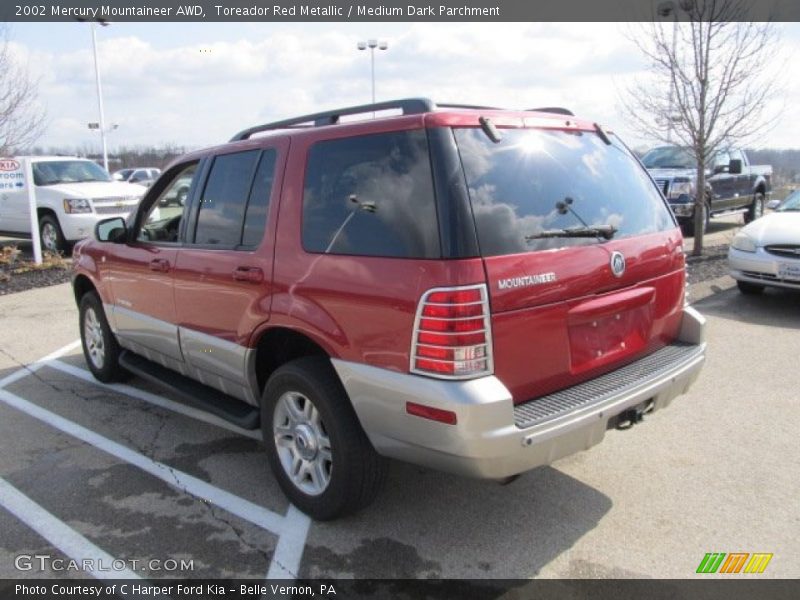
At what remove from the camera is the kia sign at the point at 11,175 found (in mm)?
11617

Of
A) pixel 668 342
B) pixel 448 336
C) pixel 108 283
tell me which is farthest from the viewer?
pixel 108 283

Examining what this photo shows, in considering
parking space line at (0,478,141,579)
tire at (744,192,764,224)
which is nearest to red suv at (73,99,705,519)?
parking space line at (0,478,141,579)

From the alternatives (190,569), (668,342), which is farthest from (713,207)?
(190,569)

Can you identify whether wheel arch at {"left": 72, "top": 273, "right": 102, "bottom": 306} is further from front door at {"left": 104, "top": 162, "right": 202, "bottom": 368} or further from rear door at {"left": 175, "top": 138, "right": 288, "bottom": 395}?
rear door at {"left": 175, "top": 138, "right": 288, "bottom": 395}

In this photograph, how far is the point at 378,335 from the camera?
2818 millimetres

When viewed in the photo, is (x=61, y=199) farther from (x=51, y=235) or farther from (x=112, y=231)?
(x=112, y=231)

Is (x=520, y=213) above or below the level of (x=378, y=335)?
above

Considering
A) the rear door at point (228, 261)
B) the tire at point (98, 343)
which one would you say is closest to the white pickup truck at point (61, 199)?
the tire at point (98, 343)

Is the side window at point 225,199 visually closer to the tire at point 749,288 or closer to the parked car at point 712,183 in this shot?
the tire at point 749,288

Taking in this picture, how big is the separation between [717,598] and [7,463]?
405 cm

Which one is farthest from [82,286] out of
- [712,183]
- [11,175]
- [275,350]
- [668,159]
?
[668,159]

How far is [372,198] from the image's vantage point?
117 inches

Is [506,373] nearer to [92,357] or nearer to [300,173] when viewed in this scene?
[300,173]

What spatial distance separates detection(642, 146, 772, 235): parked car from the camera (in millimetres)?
12391
